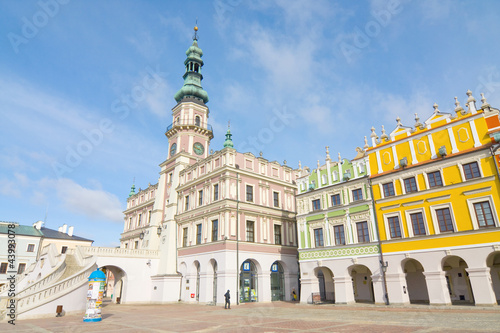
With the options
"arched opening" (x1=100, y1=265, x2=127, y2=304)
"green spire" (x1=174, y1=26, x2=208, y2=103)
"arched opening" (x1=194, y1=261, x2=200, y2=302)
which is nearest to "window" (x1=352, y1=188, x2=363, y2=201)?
"arched opening" (x1=194, y1=261, x2=200, y2=302)

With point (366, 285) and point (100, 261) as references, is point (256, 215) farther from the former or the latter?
point (100, 261)

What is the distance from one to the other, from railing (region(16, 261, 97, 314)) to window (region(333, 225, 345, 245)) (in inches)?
864

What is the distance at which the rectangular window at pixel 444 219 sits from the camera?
22328 mm

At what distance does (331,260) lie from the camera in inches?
1112

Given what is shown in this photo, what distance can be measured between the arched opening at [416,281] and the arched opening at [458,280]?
1933 mm

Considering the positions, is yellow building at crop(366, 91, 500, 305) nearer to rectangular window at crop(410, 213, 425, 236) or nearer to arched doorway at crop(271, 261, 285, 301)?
rectangular window at crop(410, 213, 425, 236)

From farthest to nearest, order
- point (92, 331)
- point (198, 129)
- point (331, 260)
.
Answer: point (198, 129), point (331, 260), point (92, 331)

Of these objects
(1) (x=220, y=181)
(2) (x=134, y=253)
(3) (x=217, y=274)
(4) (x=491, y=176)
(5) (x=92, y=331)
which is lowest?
(5) (x=92, y=331)

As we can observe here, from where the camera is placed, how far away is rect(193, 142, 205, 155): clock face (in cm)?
4522

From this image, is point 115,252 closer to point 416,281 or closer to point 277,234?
point 277,234

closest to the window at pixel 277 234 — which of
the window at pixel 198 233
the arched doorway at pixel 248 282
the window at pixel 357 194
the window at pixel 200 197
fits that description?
the arched doorway at pixel 248 282

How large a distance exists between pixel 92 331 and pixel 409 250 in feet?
70.9

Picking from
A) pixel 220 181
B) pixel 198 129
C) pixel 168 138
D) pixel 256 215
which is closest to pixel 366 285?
pixel 256 215

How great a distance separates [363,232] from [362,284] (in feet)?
21.2
